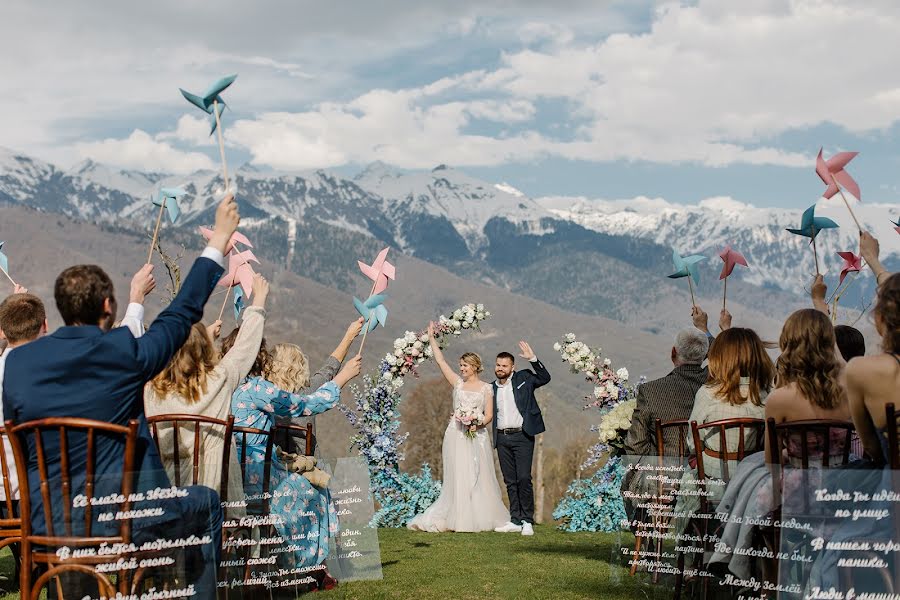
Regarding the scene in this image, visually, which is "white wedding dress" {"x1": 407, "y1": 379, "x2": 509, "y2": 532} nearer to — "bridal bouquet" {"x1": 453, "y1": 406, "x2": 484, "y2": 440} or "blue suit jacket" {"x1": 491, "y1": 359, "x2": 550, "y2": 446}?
"bridal bouquet" {"x1": 453, "y1": 406, "x2": 484, "y2": 440}

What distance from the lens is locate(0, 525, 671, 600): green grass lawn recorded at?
698 cm

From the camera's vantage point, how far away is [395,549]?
1043 cm

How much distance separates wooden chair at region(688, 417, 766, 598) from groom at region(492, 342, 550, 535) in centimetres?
638

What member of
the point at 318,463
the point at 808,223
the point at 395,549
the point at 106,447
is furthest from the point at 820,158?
the point at 395,549

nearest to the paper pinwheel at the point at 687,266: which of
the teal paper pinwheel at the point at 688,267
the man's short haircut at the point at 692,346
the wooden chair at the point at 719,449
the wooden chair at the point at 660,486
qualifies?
the teal paper pinwheel at the point at 688,267

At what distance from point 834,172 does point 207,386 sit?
439 centimetres

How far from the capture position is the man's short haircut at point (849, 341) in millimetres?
5887

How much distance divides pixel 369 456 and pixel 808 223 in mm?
7687

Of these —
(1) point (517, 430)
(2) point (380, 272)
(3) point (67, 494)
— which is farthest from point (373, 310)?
(3) point (67, 494)

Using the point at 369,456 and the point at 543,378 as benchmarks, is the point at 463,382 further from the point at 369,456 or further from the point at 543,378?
the point at 369,456

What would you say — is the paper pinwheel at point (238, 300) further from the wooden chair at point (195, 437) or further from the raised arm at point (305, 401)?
the wooden chair at point (195, 437)

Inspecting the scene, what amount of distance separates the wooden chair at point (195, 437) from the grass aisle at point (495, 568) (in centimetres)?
184

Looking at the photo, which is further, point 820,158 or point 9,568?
point 9,568

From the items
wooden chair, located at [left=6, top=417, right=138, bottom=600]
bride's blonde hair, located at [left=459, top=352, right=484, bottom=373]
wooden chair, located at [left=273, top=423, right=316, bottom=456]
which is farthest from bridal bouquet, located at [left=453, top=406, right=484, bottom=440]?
wooden chair, located at [left=6, top=417, right=138, bottom=600]
